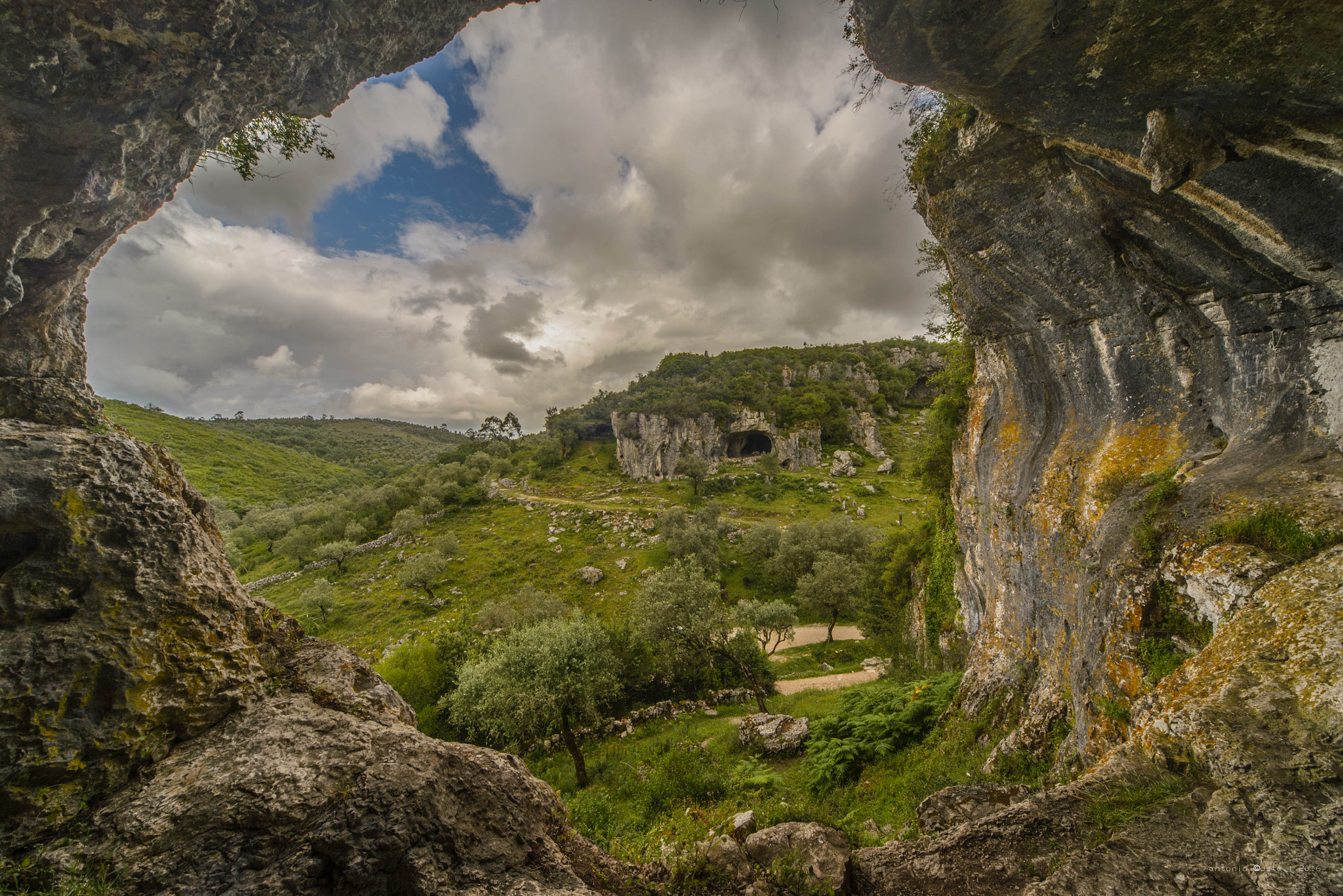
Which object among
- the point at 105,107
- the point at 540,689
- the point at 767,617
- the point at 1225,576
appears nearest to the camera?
the point at 105,107

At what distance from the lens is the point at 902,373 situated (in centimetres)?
10231

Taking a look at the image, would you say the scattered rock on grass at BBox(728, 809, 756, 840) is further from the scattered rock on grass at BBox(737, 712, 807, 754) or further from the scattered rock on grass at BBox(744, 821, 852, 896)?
the scattered rock on grass at BBox(737, 712, 807, 754)

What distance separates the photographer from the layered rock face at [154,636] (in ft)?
12.3

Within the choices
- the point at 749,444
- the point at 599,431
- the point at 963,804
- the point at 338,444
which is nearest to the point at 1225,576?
the point at 963,804

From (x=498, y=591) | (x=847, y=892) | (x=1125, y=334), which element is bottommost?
(x=498, y=591)

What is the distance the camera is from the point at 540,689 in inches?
612

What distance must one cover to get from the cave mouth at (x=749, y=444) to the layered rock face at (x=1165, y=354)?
233 ft

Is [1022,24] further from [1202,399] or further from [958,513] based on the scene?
[958,513]

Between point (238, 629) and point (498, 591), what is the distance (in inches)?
1547

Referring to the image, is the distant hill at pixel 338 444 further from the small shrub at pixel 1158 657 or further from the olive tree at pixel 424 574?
the small shrub at pixel 1158 657

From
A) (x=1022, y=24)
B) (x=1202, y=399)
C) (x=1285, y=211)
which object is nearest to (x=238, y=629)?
(x=1022, y=24)

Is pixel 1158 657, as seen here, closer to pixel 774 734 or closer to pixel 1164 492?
pixel 1164 492

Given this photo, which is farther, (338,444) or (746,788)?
(338,444)

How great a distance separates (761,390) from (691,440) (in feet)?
71.4
